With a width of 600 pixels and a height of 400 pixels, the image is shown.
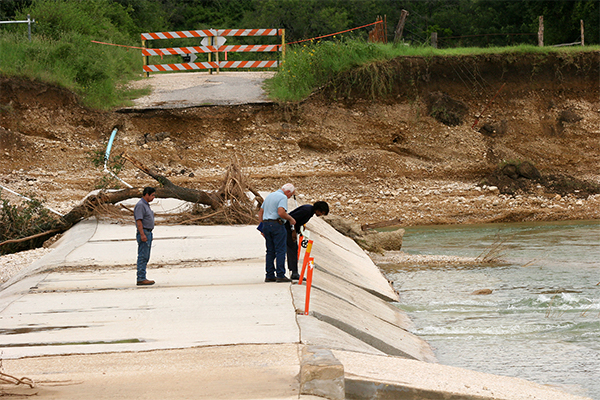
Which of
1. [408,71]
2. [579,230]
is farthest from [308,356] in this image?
[408,71]

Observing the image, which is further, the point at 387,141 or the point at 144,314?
the point at 387,141

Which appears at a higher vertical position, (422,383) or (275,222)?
(275,222)

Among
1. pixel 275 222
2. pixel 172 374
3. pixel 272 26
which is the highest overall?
pixel 272 26

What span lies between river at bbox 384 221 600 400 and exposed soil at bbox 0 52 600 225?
4.69m

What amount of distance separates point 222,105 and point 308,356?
21251 mm

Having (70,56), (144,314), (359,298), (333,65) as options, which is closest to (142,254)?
(144,314)

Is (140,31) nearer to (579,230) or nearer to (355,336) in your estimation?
(579,230)

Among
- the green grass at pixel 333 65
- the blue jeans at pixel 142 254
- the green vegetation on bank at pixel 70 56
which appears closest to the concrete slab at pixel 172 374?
the blue jeans at pixel 142 254

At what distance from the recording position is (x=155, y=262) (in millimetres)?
11766

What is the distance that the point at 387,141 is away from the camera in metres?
27.2

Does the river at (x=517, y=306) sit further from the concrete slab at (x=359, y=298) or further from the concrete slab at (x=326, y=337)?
the concrete slab at (x=326, y=337)

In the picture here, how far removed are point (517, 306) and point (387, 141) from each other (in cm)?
1605

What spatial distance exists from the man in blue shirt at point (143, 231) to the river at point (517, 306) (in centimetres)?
438

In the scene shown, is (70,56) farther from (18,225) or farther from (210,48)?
(18,225)
